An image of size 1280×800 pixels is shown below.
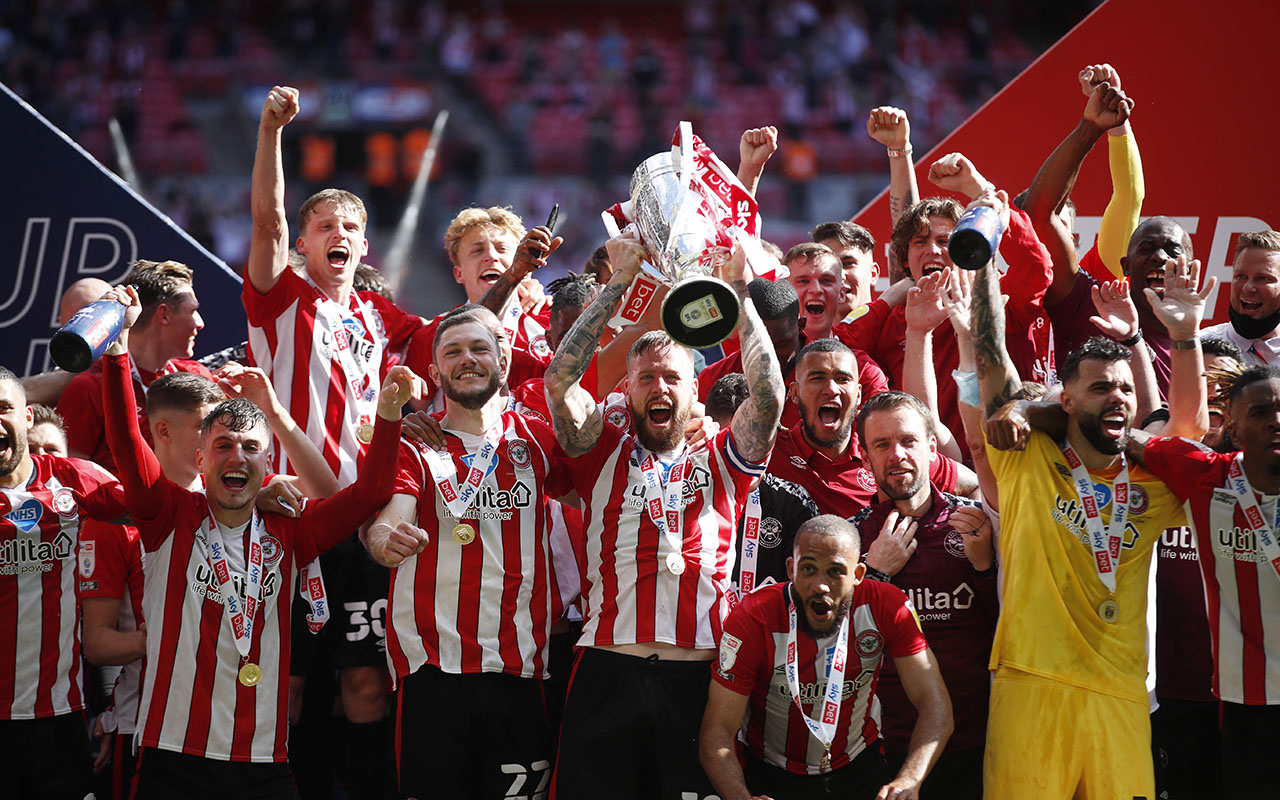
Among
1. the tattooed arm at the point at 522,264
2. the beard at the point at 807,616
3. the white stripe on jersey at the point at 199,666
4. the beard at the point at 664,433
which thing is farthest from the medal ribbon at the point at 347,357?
the beard at the point at 807,616

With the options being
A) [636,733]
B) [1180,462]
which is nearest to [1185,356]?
[1180,462]

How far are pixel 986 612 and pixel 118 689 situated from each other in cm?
274

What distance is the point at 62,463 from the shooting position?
4.05 m

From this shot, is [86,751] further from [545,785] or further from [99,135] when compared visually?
[99,135]

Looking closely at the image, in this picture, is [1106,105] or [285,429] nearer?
[285,429]

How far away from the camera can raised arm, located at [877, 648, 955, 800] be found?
3416 millimetres

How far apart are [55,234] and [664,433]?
3.43 m

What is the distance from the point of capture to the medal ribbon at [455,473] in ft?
12.8

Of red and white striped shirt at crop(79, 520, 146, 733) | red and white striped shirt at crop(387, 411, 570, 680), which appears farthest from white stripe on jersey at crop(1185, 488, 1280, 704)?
red and white striped shirt at crop(79, 520, 146, 733)

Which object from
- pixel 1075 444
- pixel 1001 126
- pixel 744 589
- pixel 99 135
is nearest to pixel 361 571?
pixel 744 589

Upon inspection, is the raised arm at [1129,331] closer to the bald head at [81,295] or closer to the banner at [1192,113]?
the banner at [1192,113]

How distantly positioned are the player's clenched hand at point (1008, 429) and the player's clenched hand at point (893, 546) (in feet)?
1.24

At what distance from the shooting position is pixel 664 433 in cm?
393

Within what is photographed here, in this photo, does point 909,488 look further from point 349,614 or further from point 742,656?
point 349,614
